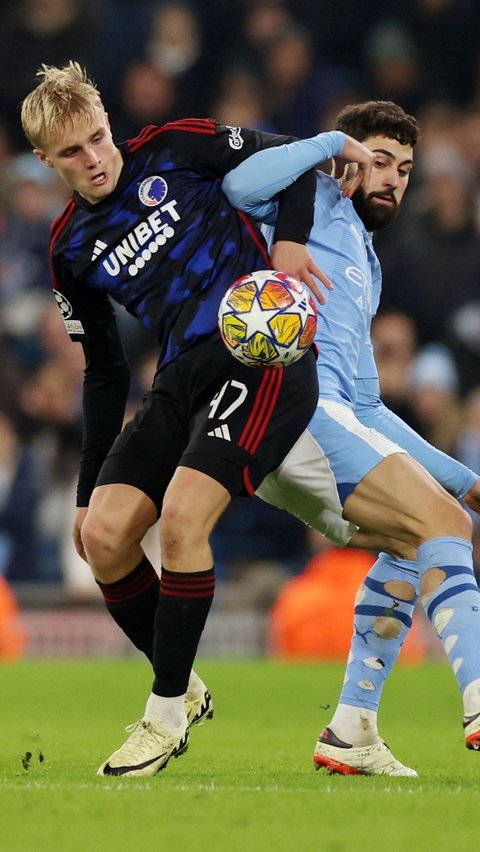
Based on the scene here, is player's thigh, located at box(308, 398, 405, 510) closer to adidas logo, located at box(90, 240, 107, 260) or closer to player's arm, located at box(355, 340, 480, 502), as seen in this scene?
player's arm, located at box(355, 340, 480, 502)

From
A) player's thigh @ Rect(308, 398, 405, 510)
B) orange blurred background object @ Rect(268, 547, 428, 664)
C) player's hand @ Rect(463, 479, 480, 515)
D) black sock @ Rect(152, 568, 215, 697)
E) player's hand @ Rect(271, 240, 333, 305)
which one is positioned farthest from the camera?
→ orange blurred background object @ Rect(268, 547, 428, 664)

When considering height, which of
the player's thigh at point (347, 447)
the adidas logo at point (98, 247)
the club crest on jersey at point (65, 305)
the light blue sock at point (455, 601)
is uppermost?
the adidas logo at point (98, 247)

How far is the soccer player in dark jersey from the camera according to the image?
4.42 metres

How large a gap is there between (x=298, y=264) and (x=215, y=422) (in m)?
0.56

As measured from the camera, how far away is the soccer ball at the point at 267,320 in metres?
4.36

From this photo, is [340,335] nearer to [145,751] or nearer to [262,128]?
[145,751]

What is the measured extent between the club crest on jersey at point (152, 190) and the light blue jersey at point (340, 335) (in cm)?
20

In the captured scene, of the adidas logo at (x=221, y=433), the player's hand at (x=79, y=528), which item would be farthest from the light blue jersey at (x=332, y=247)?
the player's hand at (x=79, y=528)

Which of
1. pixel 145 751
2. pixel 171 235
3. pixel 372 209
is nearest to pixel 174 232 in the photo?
pixel 171 235

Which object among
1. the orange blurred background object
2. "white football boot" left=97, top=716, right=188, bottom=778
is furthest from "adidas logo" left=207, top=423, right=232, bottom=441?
the orange blurred background object

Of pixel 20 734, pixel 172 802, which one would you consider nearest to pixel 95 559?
pixel 172 802

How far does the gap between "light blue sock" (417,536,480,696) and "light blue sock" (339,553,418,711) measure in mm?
387

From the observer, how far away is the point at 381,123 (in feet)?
17.2

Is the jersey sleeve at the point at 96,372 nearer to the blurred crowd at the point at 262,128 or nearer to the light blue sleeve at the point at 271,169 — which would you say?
the light blue sleeve at the point at 271,169
